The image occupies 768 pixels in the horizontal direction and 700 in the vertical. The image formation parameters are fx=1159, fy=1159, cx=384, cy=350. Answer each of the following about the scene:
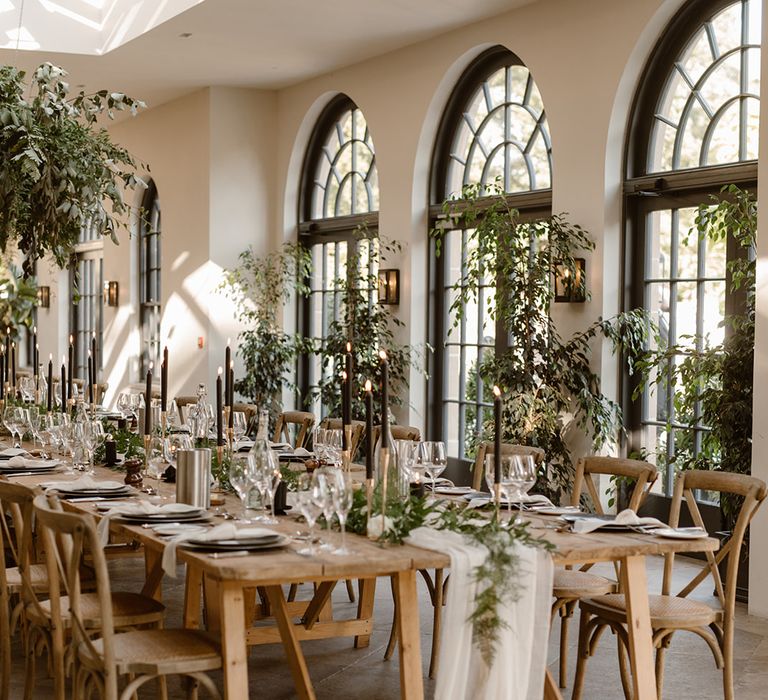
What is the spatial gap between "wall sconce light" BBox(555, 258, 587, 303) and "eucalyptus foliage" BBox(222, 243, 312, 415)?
3800mm

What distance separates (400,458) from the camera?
418 centimetres

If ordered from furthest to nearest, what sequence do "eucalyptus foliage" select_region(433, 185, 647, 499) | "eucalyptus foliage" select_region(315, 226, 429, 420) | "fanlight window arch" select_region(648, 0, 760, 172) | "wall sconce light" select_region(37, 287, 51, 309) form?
"wall sconce light" select_region(37, 287, 51, 309) → "eucalyptus foliage" select_region(315, 226, 429, 420) → "eucalyptus foliage" select_region(433, 185, 647, 499) → "fanlight window arch" select_region(648, 0, 760, 172)

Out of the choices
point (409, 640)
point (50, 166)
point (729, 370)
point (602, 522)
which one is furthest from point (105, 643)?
point (729, 370)

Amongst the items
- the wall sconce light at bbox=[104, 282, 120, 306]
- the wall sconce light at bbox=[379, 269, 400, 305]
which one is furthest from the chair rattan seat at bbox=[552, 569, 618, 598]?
the wall sconce light at bbox=[104, 282, 120, 306]

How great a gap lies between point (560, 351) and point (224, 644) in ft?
15.2

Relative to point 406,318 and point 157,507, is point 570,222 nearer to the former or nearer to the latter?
point 406,318

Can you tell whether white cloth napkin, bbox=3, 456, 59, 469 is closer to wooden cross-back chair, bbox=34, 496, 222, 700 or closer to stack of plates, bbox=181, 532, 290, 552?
wooden cross-back chair, bbox=34, 496, 222, 700

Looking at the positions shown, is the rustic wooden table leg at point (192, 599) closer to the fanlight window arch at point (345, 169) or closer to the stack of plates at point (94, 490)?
the stack of plates at point (94, 490)

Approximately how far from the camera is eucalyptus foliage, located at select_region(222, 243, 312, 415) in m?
10.9

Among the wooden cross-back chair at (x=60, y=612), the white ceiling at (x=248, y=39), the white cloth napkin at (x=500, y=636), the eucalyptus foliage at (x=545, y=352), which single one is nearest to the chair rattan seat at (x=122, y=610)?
Result: the wooden cross-back chair at (x=60, y=612)

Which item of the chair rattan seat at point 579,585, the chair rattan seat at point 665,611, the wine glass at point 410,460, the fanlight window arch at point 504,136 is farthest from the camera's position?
the fanlight window arch at point 504,136

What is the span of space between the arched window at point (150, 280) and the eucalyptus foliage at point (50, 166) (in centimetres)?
696

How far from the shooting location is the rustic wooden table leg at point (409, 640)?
346 centimetres

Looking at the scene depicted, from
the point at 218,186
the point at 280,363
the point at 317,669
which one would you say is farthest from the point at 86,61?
the point at 317,669
